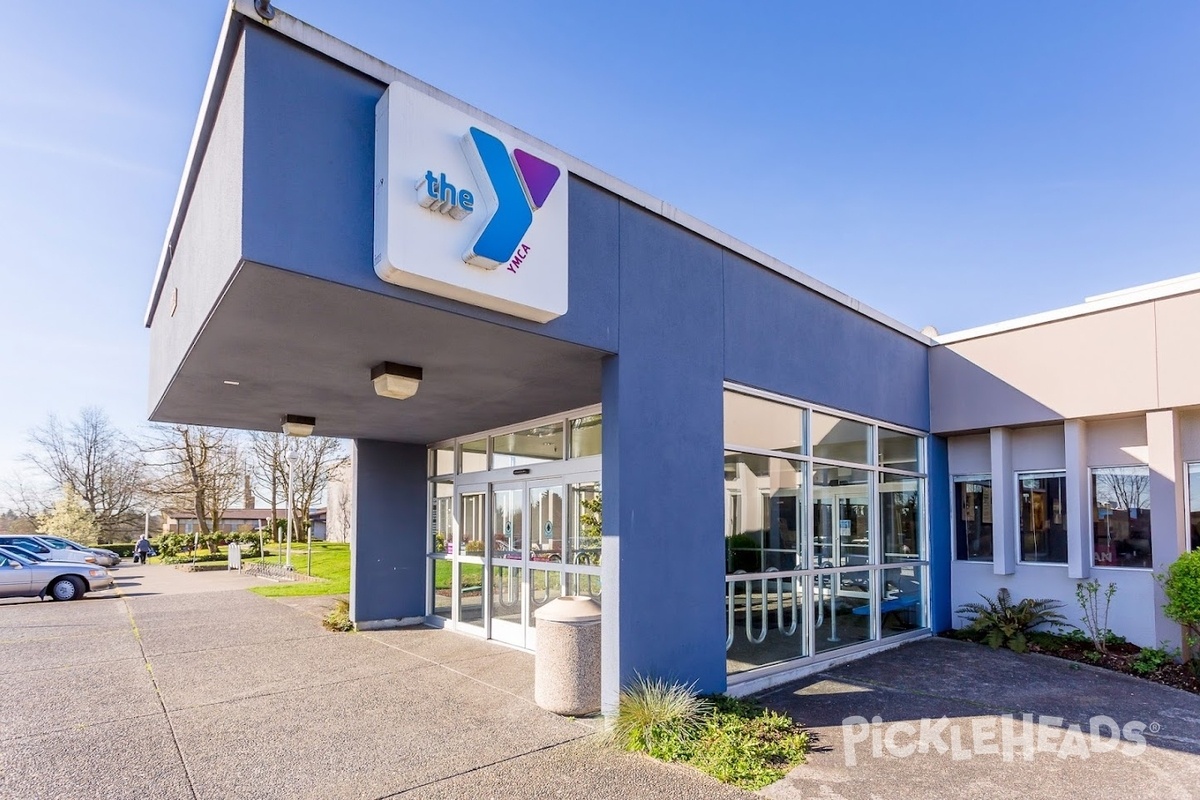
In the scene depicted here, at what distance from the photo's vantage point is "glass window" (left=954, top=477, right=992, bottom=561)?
35.3 feet

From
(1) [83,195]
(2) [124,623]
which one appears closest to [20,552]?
(2) [124,623]

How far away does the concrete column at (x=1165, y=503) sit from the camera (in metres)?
8.74

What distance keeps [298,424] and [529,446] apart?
3.01 meters

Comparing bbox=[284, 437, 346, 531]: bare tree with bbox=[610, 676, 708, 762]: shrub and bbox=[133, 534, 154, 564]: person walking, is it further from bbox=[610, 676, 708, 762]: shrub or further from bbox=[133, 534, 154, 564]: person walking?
bbox=[610, 676, 708, 762]: shrub

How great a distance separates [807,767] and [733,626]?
205 cm

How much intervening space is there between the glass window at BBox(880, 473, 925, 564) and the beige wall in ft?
3.93

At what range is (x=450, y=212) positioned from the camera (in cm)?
458

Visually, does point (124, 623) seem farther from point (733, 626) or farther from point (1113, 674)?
point (1113, 674)

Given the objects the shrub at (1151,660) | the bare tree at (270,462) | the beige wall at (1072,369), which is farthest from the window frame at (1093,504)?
the bare tree at (270,462)

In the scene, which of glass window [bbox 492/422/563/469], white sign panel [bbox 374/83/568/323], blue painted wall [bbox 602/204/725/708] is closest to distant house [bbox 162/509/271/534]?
glass window [bbox 492/422/563/469]

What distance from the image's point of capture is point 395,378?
6.31 metres

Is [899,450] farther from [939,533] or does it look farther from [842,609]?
[842,609]

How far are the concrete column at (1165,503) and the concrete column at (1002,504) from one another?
1721 millimetres

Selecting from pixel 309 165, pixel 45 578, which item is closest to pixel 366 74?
pixel 309 165
